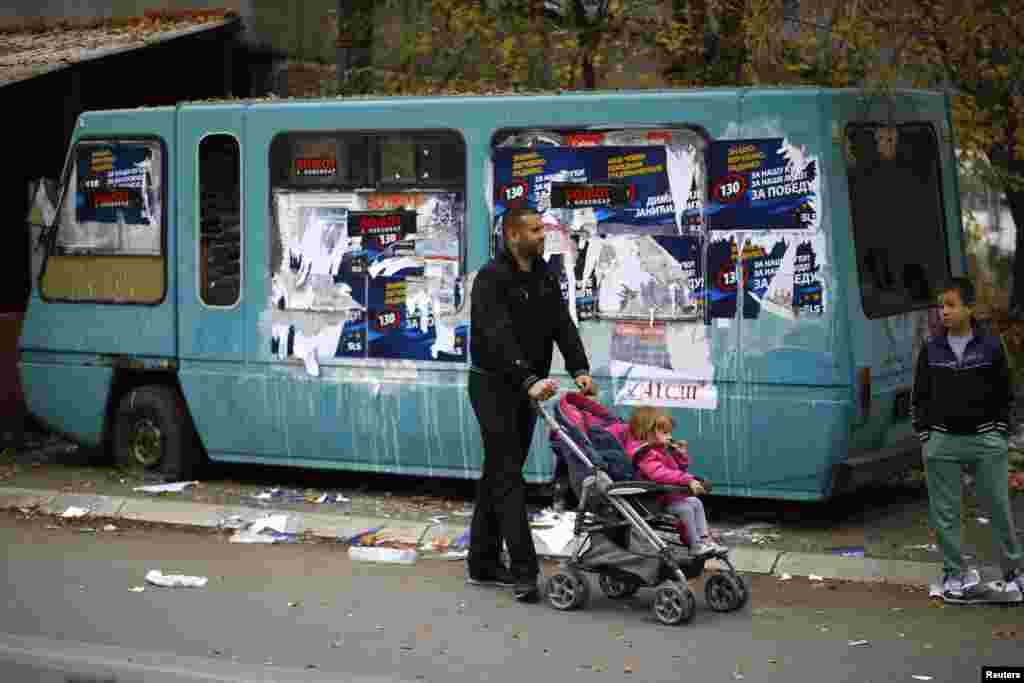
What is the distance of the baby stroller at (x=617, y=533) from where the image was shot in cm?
788

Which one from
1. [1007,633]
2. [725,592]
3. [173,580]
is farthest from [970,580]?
[173,580]

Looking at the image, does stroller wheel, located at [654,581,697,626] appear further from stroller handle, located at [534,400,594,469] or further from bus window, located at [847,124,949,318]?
bus window, located at [847,124,949,318]

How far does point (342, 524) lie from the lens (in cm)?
1027

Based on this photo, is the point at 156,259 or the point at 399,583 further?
the point at 156,259

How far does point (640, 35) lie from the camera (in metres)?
14.8

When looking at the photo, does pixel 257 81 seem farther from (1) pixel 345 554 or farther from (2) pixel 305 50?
(1) pixel 345 554

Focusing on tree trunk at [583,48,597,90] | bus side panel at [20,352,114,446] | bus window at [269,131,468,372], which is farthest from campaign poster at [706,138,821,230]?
tree trunk at [583,48,597,90]

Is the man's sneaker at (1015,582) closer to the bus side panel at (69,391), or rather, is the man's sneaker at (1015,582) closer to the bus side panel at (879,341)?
the bus side panel at (879,341)

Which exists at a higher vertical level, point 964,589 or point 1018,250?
point 1018,250

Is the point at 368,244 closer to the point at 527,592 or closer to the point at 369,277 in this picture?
the point at 369,277

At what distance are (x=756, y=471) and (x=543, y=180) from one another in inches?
86.3

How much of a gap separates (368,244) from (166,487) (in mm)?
2299

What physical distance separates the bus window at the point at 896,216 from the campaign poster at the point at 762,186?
0.31m

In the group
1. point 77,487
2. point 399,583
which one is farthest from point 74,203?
point 399,583
